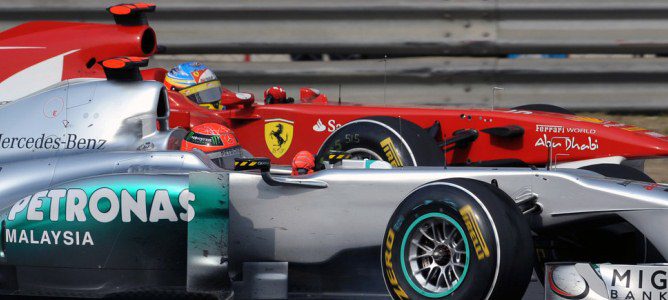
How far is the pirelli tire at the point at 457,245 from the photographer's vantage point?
14.7 ft

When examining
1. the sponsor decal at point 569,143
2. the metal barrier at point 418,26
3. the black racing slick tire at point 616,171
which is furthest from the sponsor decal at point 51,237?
the metal barrier at point 418,26

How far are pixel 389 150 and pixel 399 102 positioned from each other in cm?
291

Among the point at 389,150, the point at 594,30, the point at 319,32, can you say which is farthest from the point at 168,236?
the point at 594,30

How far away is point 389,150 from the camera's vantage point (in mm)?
6770

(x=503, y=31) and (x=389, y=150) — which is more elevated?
(x=503, y=31)

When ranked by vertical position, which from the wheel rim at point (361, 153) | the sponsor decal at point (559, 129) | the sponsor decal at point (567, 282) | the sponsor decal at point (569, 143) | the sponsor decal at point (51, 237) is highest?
the sponsor decal at point (559, 129)

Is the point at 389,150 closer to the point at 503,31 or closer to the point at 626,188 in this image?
the point at 626,188

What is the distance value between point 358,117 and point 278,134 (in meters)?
0.61

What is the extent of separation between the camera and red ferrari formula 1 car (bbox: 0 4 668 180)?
24.5ft

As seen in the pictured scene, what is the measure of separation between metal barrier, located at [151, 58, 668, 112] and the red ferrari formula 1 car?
1480mm

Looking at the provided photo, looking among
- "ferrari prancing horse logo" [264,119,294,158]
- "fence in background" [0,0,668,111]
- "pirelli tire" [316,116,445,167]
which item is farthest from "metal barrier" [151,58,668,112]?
"pirelli tire" [316,116,445,167]

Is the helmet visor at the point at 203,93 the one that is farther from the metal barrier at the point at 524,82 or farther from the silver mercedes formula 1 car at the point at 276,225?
the silver mercedes formula 1 car at the point at 276,225

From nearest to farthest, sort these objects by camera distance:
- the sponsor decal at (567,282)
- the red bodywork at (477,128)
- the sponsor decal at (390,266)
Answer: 1. the sponsor decal at (567,282)
2. the sponsor decal at (390,266)
3. the red bodywork at (477,128)

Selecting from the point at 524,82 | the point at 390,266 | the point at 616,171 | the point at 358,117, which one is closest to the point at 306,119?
the point at 358,117
